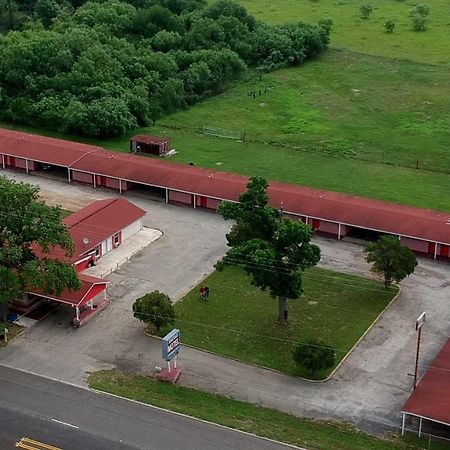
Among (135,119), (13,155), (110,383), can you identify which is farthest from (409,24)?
(110,383)

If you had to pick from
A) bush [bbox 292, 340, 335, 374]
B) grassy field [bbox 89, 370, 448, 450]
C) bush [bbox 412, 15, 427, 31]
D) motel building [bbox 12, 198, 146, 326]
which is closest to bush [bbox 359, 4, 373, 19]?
bush [bbox 412, 15, 427, 31]

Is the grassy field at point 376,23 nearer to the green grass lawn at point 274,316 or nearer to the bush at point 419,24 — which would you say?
the bush at point 419,24

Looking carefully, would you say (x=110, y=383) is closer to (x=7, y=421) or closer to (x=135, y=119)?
(x=7, y=421)

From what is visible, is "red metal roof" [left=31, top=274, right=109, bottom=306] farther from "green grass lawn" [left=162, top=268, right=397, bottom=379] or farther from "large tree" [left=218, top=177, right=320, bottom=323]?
"large tree" [left=218, top=177, right=320, bottom=323]

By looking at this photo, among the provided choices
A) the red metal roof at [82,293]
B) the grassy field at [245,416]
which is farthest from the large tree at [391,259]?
the red metal roof at [82,293]

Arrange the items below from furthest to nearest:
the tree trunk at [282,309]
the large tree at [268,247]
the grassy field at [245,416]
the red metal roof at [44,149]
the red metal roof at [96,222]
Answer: the red metal roof at [44,149] → the red metal roof at [96,222] → the tree trunk at [282,309] → the large tree at [268,247] → the grassy field at [245,416]

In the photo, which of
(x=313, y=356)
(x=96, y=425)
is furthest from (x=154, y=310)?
(x=313, y=356)
